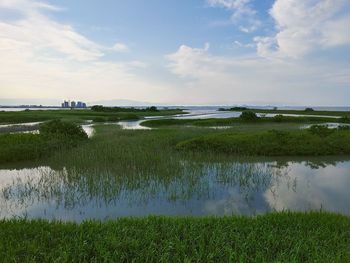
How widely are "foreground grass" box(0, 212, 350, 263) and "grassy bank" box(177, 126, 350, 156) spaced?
1215 centimetres

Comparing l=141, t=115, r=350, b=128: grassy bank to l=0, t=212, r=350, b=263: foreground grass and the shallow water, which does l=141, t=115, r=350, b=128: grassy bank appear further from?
l=0, t=212, r=350, b=263: foreground grass

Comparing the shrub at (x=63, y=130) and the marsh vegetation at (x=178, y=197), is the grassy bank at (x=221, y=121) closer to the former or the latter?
the shrub at (x=63, y=130)

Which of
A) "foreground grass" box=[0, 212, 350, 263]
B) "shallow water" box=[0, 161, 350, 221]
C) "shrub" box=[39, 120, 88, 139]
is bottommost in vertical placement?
"shallow water" box=[0, 161, 350, 221]

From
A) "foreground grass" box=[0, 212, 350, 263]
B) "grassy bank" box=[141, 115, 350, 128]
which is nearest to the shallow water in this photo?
"foreground grass" box=[0, 212, 350, 263]

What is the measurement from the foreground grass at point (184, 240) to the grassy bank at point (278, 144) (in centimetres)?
1215

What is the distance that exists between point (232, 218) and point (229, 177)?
18.0 ft

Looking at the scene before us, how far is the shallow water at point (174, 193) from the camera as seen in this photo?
941 centimetres

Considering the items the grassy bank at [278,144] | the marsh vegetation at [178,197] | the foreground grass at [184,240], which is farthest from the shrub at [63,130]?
the foreground grass at [184,240]

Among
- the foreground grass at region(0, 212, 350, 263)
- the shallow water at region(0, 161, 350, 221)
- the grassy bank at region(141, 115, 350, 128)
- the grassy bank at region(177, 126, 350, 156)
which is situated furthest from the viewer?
the grassy bank at region(141, 115, 350, 128)

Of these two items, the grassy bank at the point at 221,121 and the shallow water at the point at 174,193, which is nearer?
the shallow water at the point at 174,193

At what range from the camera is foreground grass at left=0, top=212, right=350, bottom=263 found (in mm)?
5633

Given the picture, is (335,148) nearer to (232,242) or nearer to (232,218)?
(232,218)

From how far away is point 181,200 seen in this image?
10219 mm

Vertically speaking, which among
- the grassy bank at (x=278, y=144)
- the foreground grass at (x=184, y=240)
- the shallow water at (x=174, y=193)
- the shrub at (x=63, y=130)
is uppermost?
the shrub at (x=63, y=130)
